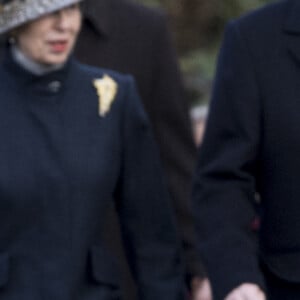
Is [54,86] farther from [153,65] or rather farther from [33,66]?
[153,65]

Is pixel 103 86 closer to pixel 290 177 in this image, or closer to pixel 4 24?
pixel 4 24

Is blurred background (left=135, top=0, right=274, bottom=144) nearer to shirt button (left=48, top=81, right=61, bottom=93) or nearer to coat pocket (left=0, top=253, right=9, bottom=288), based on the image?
shirt button (left=48, top=81, right=61, bottom=93)

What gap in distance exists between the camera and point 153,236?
18.6 ft

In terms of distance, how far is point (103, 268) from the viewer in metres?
5.47

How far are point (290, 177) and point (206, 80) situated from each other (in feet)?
24.9

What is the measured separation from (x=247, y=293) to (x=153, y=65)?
1.58 meters

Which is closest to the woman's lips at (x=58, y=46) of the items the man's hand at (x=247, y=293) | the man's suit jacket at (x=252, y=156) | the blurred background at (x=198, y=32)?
the man's suit jacket at (x=252, y=156)

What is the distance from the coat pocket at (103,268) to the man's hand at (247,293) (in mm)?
575

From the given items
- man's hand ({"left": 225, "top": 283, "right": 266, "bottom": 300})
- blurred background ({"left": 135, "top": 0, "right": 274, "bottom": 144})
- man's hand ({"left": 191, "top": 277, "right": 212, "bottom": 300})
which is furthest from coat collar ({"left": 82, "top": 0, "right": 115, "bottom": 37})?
blurred background ({"left": 135, "top": 0, "right": 274, "bottom": 144})

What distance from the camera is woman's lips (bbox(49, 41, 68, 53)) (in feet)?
17.9

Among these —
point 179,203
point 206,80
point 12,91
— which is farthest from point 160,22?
point 206,80

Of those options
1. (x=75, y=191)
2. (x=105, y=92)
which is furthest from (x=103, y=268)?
(x=105, y=92)

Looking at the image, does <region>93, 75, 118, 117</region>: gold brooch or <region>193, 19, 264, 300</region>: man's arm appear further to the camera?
<region>93, 75, 118, 117</region>: gold brooch

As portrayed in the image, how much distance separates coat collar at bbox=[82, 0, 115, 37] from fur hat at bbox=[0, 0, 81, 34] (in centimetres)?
76
